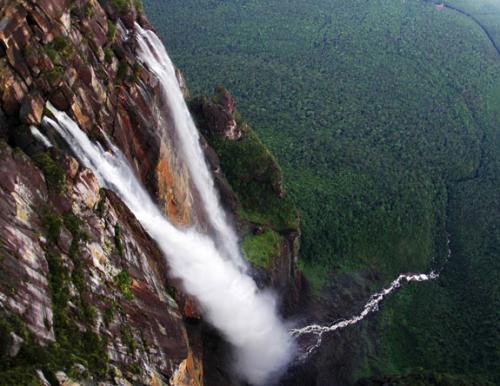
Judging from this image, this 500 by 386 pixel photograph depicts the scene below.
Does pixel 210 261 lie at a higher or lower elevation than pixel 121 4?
lower

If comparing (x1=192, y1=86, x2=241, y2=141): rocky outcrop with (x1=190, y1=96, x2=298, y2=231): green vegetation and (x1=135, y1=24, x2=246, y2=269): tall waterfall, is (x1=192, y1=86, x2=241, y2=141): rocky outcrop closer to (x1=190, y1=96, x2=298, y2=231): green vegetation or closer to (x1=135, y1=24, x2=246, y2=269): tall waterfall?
(x1=190, y1=96, x2=298, y2=231): green vegetation

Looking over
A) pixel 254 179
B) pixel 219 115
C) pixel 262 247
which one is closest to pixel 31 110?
pixel 262 247

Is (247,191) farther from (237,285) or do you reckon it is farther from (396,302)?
(396,302)

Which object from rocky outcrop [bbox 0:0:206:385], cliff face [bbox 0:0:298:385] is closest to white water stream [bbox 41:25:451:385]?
cliff face [bbox 0:0:298:385]

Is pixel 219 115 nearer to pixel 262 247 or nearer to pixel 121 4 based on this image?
pixel 262 247

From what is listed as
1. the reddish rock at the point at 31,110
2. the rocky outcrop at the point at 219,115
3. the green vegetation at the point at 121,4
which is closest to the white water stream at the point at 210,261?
the green vegetation at the point at 121,4

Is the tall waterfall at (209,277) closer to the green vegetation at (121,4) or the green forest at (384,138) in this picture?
the green forest at (384,138)

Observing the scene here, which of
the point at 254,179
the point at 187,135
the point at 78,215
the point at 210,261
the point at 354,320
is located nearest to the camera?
the point at 78,215
